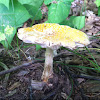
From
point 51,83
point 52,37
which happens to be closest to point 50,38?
point 52,37

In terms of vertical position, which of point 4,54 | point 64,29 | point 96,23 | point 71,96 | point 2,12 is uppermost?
point 2,12

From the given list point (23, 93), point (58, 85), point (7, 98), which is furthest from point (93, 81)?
point (7, 98)

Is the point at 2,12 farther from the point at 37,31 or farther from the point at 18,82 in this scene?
the point at 18,82

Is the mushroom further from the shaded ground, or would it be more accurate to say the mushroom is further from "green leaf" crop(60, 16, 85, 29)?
"green leaf" crop(60, 16, 85, 29)

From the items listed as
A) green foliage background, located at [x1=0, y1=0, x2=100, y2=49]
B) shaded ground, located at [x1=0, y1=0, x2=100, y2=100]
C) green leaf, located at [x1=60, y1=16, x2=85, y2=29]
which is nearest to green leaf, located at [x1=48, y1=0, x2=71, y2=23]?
green foliage background, located at [x1=0, y1=0, x2=100, y2=49]

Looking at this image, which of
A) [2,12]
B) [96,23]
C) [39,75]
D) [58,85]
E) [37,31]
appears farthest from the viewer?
[96,23]

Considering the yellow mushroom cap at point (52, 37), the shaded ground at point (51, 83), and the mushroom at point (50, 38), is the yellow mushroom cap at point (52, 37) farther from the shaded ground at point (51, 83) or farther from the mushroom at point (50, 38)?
the shaded ground at point (51, 83)
